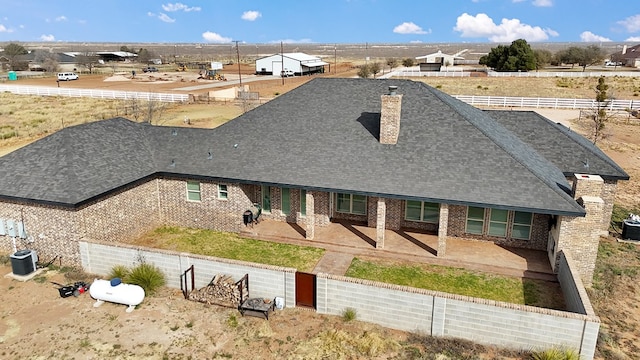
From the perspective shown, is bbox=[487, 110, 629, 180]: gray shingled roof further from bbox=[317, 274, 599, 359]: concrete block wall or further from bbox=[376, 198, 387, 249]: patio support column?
bbox=[317, 274, 599, 359]: concrete block wall

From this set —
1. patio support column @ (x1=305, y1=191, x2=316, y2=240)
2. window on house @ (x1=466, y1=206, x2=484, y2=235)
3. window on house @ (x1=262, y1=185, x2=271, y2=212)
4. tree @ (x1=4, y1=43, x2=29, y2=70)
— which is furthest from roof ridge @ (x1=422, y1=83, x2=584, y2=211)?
tree @ (x1=4, y1=43, x2=29, y2=70)

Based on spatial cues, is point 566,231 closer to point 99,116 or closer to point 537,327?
point 537,327

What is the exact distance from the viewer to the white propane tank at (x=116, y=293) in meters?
15.3

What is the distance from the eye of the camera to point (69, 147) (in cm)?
1991

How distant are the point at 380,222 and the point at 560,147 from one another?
10258 mm

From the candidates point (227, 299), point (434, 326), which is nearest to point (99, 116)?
point (227, 299)

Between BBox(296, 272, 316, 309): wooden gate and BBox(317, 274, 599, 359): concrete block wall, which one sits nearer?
BBox(317, 274, 599, 359): concrete block wall

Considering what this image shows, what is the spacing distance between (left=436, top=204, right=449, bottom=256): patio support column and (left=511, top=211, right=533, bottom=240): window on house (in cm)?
345

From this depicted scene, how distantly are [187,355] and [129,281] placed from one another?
187 inches

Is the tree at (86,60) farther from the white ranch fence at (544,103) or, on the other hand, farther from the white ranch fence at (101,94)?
the white ranch fence at (544,103)

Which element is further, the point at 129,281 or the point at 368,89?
the point at 368,89

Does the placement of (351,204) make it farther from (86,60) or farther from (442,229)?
(86,60)

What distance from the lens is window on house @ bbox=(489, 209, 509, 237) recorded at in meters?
19.7

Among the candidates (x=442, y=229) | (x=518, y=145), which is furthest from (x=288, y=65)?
(x=442, y=229)
